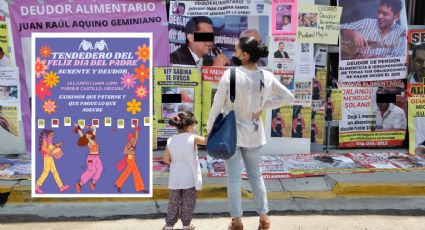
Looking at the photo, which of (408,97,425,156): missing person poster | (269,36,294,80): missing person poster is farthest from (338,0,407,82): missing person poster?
(269,36,294,80): missing person poster

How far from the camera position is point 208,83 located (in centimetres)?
734

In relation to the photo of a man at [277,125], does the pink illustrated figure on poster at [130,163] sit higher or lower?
lower

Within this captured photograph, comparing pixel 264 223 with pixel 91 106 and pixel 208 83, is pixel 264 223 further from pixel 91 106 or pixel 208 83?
pixel 208 83

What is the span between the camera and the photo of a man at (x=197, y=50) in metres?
7.26

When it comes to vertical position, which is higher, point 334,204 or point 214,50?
point 214,50

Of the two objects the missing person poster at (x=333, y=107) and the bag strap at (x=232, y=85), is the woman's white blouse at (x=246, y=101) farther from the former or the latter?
the missing person poster at (x=333, y=107)

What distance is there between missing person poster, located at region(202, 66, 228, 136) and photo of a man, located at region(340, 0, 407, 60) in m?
1.72

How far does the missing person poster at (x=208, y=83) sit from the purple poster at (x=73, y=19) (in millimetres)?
761

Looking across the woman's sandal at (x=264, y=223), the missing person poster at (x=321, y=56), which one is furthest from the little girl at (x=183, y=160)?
the missing person poster at (x=321, y=56)

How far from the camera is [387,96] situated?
25.3ft

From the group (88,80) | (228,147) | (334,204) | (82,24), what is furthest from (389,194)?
(82,24)

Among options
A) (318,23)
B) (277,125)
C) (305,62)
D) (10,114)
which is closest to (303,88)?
(305,62)

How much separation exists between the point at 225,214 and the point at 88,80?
186 cm

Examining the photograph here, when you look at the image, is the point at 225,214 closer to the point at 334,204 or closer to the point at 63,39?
the point at 334,204
